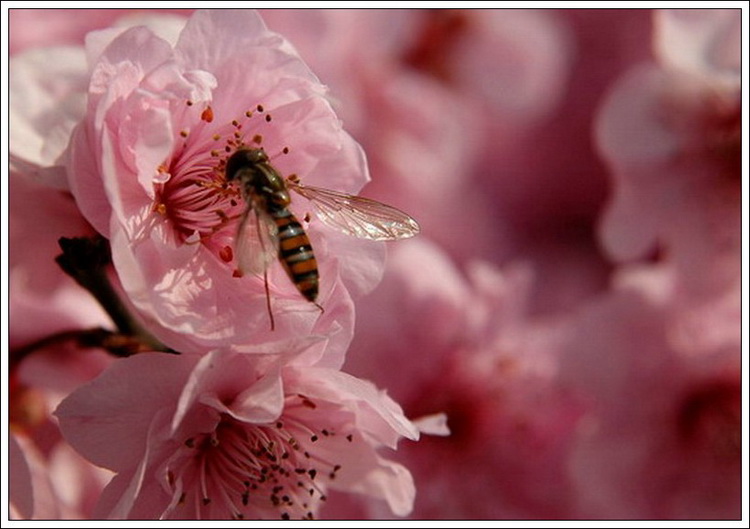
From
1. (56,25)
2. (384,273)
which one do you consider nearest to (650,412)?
(384,273)

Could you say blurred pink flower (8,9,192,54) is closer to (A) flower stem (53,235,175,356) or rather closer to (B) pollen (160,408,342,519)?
(A) flower stem (53,235,175,356)

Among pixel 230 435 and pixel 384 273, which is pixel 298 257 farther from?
pixel 384 273

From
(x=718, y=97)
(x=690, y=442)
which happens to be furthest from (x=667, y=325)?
(x=718, y=97)

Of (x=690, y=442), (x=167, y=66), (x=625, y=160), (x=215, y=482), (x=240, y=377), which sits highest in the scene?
(x=167, y=66)

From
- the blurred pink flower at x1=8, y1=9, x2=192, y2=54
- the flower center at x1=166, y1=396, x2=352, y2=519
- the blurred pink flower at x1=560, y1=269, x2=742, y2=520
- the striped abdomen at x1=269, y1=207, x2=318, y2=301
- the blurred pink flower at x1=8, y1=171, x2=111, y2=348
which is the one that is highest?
the blurred pink flower at x1=8, y1=9, x2=192, y2=54

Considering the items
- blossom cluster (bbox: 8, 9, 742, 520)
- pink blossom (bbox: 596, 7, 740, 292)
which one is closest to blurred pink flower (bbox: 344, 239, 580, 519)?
blossom cluster (bbox: 8, 9, 742, 520)

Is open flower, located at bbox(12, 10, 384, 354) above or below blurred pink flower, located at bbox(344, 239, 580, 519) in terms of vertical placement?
above

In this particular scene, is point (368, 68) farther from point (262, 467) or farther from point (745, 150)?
point (262, 467)
